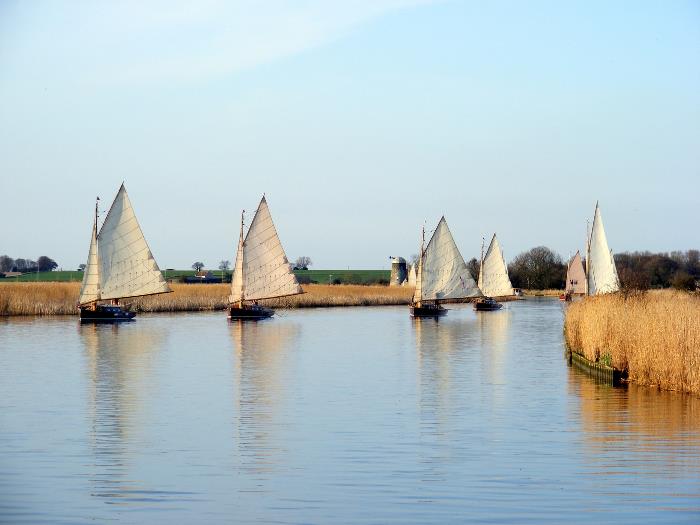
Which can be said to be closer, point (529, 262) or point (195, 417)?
point (195, 417)

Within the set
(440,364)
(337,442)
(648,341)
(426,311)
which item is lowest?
(337,442)

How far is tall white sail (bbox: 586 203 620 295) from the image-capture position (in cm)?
5991

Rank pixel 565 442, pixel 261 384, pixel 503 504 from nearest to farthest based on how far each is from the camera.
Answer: pixel 503 504 < pixel 565 442 < pixel 261 384

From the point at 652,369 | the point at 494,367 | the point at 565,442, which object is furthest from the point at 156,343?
the point at 565,442

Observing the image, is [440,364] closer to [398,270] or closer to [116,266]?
[116,266]

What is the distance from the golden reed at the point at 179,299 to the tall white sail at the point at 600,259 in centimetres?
2255

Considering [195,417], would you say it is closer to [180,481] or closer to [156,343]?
[180,481]

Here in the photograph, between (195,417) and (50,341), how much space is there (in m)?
23.7

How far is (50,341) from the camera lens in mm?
42688

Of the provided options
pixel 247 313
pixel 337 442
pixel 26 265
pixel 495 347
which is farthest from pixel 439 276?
pixel 26 265

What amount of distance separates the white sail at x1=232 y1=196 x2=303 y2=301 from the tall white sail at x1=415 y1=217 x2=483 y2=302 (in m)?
8.36

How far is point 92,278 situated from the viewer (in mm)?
56406

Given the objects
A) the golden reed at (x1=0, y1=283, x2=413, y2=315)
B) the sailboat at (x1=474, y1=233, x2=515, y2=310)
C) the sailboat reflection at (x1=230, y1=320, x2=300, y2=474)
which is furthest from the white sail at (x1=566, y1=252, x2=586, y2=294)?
the sailboat reflection at (x1=230, y1=320, x2=300, y2=474)

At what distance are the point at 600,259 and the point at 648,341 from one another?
37484 millimetres
